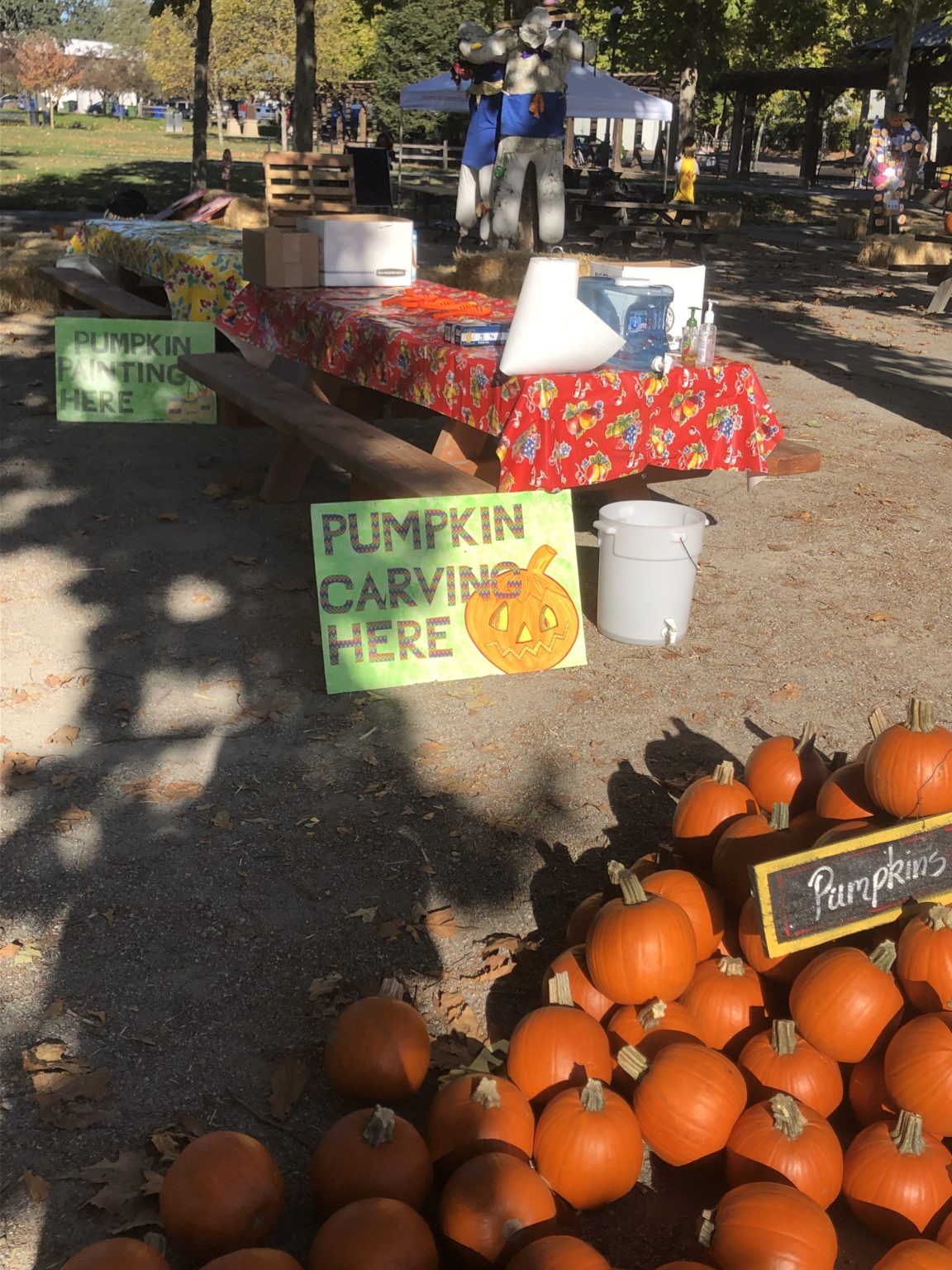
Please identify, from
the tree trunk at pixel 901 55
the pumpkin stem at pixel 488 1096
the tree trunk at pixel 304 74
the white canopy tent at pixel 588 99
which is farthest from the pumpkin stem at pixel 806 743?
the tree trunk at pixel 901 55

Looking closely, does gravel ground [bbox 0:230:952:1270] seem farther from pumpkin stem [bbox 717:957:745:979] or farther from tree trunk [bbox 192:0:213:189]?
tree trunk [bbox 192:0:213:189]

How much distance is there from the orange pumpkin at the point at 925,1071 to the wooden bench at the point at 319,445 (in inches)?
107

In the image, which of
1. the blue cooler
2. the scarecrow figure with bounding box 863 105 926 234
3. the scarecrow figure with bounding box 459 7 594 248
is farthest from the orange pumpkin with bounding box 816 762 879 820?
the scarecrow figure with bounding box 863 105 926 234

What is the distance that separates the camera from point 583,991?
2.79 meters

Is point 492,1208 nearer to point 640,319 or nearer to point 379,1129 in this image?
point 379,1129

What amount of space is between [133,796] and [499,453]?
1886 millimetres

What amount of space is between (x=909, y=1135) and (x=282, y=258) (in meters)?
5.83

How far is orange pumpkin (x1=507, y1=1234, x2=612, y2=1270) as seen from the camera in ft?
6.70

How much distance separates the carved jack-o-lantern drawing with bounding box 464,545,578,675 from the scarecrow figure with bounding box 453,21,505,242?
29.5ft

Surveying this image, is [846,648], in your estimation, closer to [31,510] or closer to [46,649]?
[46,649]

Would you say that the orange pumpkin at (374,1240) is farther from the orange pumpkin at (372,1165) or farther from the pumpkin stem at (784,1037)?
the pumpkin stem at (784,1037)

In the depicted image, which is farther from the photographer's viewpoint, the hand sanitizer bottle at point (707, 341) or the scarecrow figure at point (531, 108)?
the scarecrow figure at point (531, 108)

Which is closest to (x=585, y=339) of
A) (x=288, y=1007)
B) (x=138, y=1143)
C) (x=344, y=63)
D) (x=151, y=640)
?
(x=151, y=640)

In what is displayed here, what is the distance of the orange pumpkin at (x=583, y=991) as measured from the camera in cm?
279
